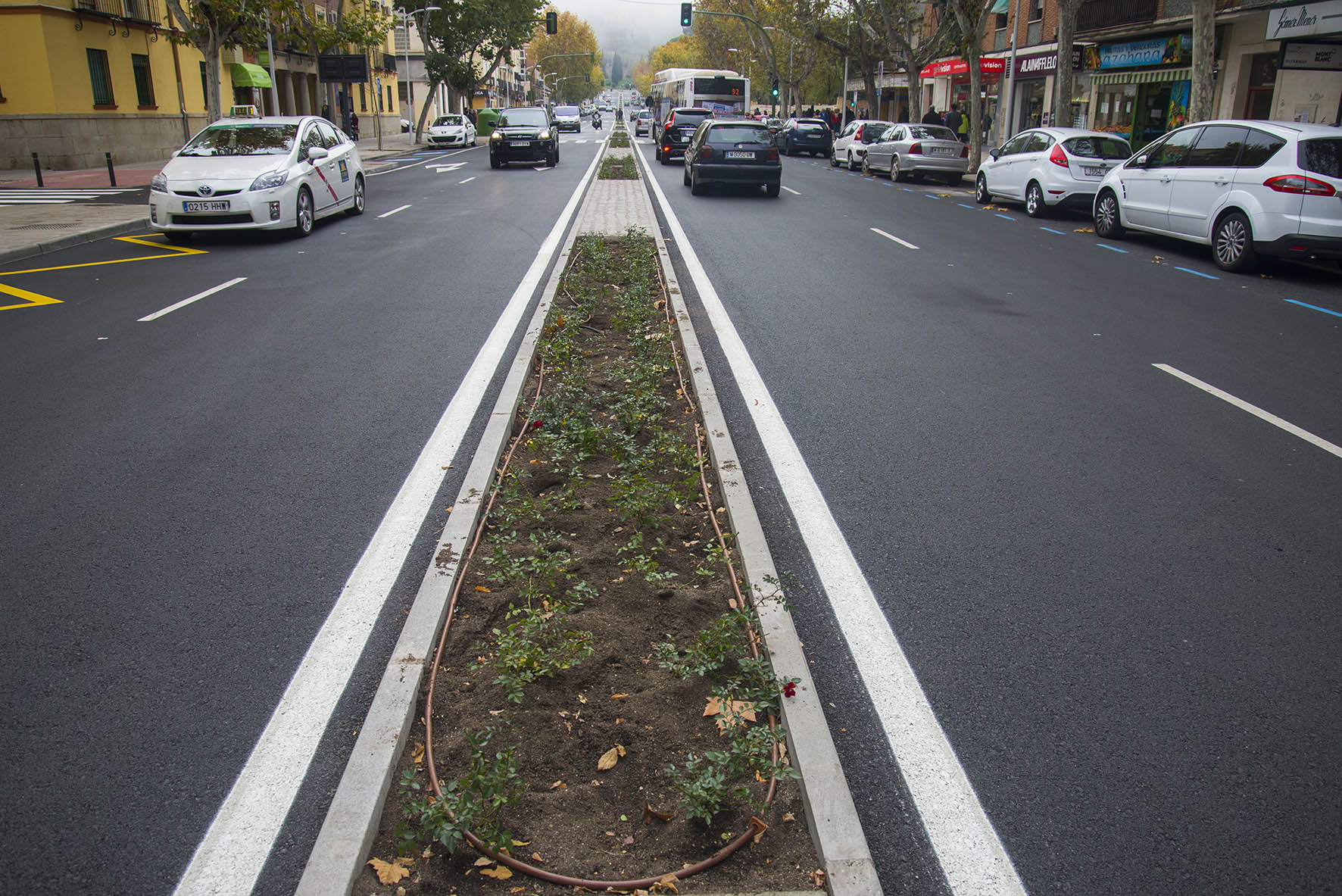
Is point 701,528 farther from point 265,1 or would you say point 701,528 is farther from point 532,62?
point 532,62

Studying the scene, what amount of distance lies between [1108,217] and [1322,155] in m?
3.95

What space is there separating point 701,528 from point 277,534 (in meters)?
1.92

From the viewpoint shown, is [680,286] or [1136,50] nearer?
[680,286]

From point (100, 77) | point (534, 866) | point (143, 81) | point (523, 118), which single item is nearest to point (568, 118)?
point (523, 118)

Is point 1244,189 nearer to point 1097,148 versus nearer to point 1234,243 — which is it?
point 1234,243

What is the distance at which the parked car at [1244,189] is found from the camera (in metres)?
11.4

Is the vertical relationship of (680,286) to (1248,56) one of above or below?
below

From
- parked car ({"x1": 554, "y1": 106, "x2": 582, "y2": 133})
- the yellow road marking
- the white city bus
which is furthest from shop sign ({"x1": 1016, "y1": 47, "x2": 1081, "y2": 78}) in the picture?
parked car ({"x1": 554, "y1": 106, "x2": 582, "y2": 133})

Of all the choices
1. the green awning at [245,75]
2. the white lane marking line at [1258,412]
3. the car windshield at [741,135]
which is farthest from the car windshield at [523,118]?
the white lane marking line at [1258,412]

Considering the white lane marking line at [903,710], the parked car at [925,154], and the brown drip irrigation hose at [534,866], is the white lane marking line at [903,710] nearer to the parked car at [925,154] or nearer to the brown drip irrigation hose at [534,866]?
the brown drip irrigation hose at [534,866]

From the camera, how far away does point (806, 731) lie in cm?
298

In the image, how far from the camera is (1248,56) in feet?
86.9

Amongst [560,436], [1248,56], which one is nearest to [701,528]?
[560,436]

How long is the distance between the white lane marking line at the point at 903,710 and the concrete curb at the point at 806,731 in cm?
23
